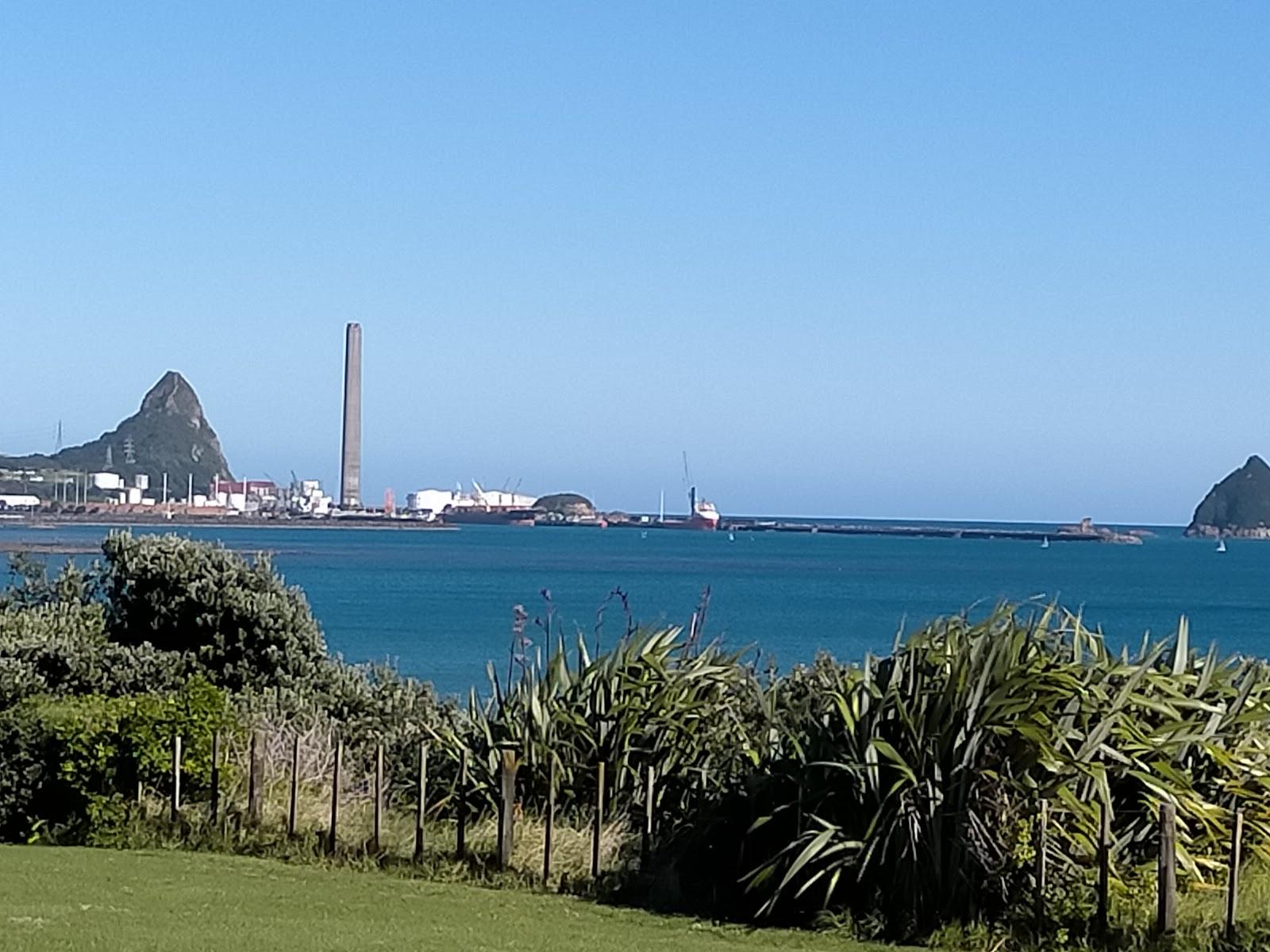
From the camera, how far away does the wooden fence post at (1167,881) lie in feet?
43.1

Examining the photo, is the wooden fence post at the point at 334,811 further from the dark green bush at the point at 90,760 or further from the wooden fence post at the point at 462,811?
the dark green bush at the point at 90,760

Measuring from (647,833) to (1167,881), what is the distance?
4321mm

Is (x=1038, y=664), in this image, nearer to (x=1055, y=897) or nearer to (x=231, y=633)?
(x=1055, y=897)

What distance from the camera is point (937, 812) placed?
14164mm

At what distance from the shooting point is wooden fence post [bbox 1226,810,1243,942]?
12879 millimetres

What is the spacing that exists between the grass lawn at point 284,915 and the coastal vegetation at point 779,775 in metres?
0.67

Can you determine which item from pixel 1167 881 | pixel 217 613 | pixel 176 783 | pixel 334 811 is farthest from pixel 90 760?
pixel 1167 881

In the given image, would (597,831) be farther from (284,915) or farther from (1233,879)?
(1233,879)

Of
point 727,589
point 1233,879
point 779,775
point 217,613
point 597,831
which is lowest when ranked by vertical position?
point 727,589

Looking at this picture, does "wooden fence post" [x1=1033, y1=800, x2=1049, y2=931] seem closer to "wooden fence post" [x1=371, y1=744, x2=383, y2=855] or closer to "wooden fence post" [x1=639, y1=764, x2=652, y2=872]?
"wooden fence post" [x1=639, y1=764, x2=652, y2=872]

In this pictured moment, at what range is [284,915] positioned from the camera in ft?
43.9

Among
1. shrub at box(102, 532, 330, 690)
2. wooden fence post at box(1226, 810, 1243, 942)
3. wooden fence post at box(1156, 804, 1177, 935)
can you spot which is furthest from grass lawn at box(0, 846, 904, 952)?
shrub at box(102, 532, 330, 690)

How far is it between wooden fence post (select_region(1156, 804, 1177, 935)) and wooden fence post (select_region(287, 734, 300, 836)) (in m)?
7.32

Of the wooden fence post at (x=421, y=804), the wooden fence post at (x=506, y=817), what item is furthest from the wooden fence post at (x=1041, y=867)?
the wooden fence post at (x=421, y=804)
